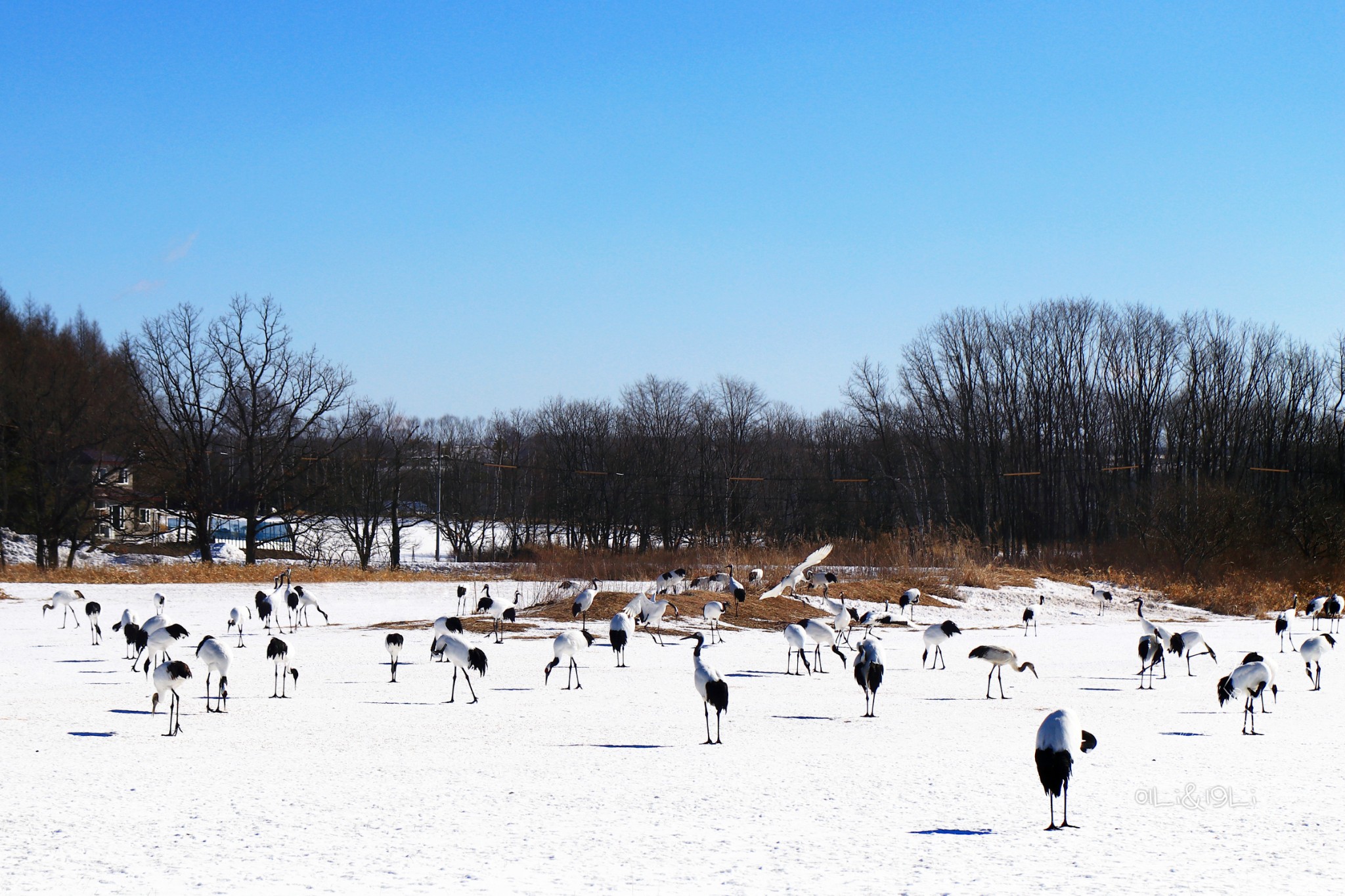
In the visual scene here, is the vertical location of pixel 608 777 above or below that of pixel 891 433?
below

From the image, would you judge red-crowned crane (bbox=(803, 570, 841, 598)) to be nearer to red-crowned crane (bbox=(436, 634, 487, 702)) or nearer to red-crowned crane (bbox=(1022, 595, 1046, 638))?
red-crowned crane (bbox=(1022, 595, 1046, 638))

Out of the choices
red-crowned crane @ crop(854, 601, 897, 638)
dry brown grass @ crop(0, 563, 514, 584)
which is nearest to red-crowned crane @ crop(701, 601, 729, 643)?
red-crowned crane @ crop(854, 601, 897, 638)

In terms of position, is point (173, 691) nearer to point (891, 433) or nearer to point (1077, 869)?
point (1077, 869)

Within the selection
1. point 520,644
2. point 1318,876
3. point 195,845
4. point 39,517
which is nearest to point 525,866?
point 195,845

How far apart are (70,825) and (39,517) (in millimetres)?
47199

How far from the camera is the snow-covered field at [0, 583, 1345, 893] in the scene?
569 centimetres

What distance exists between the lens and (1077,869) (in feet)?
18.7

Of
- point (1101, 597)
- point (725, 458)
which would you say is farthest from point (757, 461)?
point (1101, 597)

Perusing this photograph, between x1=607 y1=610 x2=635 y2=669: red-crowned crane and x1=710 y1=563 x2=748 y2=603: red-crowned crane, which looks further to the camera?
x1=710 y1=563 x2=748 y2=603: red-crowned crane

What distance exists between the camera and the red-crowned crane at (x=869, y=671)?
11133 millimetres

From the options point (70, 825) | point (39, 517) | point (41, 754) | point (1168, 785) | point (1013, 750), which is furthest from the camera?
point (39, 517)

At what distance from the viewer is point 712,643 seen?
62.7ft

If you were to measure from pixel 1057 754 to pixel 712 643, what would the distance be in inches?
505

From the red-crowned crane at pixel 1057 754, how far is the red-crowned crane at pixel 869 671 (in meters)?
4.33
